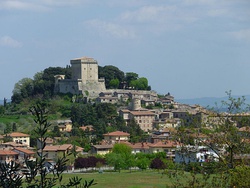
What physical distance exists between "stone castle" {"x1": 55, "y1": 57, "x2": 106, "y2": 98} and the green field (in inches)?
1242

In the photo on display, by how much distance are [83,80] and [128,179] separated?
40.0 meters

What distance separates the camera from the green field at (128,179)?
43812 mm

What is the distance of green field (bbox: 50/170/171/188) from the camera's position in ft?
144

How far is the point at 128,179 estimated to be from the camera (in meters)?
48.9

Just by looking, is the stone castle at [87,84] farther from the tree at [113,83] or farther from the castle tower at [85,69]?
the tree at [113,83]

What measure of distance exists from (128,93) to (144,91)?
329 centimetres

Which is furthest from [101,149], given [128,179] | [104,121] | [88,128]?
[128,179]

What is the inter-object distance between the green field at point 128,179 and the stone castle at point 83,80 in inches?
Answer: 1242

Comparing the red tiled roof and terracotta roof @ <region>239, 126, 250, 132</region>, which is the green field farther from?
terracotta roof @ <region>239, 126, 250, 132</region>

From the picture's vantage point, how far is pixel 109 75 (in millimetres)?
92500

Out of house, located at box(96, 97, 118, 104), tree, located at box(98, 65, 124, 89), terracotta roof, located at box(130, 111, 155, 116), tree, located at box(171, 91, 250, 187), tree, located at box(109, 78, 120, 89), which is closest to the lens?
tree, located at box(171, 91, 250, 187)

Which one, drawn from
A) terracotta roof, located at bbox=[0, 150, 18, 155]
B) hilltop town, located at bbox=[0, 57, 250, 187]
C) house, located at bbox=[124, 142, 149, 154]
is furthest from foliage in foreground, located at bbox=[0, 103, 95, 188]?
house, located at bbox=[124, 142, 149, 154]

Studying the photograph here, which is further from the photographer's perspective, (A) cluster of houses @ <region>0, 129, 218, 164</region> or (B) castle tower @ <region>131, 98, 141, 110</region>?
(B) castle tower @ <region>131, 98, 141, 110</region>

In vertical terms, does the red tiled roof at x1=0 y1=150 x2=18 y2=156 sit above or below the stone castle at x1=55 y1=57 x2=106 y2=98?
below
